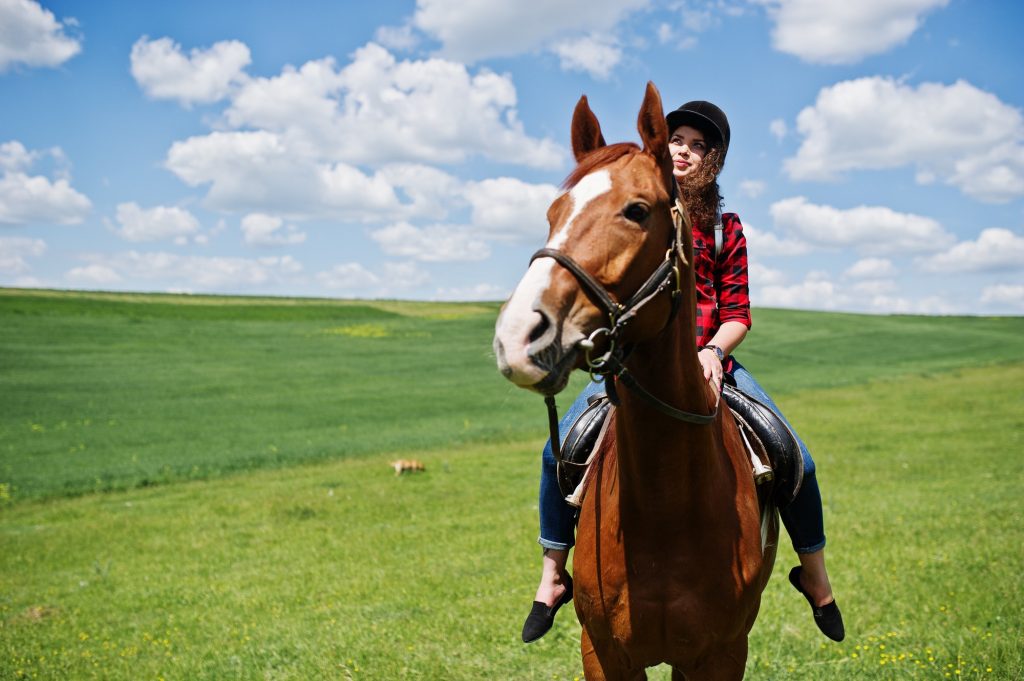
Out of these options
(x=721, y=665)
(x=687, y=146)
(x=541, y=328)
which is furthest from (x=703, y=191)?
(x=721, y=665)

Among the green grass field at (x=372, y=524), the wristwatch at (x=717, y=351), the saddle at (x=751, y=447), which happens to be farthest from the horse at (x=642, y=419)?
the green grass field at (x=372, y=524)

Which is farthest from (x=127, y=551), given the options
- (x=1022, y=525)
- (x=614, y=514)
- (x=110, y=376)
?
(x=110, y=376)

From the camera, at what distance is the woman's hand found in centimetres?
329

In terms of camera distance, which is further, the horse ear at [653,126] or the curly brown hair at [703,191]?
the curly brown hair at [703,191]

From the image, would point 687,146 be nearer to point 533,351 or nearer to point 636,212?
point 636,212

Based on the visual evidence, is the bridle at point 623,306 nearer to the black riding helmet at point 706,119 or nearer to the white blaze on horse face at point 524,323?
the white blaze on horse face at point 524,323

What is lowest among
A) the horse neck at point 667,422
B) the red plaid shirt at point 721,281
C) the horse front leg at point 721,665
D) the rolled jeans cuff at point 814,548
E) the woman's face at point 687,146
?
A: the horse front leg at point 721,665

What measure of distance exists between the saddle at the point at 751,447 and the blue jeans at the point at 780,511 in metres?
0.11

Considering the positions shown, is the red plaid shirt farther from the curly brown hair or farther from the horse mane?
the horse mane

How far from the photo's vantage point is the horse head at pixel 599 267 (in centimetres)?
217

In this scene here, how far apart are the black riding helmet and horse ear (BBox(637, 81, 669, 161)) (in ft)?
3.99

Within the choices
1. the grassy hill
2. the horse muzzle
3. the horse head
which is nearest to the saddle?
the horse head

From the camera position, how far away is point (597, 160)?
105 inches

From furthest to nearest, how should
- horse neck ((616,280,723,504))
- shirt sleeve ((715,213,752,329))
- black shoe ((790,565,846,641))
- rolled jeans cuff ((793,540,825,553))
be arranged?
black shoe ((790,565,846,641))
rolled jeans cuff ((793,540,825,553))
shirt sleeve ((715,213,752,329))
horse neck ((616,280,723,504))
